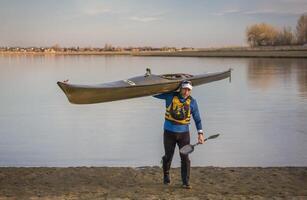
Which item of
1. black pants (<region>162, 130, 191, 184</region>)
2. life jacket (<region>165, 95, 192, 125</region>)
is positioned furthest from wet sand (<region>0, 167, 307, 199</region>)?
life jacket (<region>165, 95, 192, 125</region>)

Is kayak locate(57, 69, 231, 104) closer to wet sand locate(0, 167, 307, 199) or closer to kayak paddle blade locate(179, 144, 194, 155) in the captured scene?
wet sand locate(0, 167, 307, 199)

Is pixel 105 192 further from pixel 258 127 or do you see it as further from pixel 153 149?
pixel 258 127

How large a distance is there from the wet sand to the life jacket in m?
1.22

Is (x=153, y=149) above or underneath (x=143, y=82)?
underneath

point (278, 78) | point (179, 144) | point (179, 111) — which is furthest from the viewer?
point (278, 78)

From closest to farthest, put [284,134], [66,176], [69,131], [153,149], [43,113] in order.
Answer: [66,176] < [153,149] < [284,134] < [69,131] < [43,113]

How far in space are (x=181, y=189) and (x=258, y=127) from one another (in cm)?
960

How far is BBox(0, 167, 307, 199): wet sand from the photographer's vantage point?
7676 millimetres

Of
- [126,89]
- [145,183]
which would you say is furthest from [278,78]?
[145,183]

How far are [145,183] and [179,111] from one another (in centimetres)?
162

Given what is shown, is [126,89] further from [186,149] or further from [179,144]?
[186,149]

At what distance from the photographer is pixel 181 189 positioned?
26.5 feet

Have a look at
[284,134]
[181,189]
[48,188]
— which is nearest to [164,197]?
[181,189]

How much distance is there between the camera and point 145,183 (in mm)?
8555
